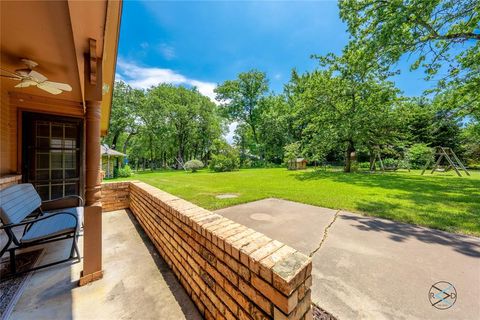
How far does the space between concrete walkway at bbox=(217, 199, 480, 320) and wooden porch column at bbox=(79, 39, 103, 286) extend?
248 cm

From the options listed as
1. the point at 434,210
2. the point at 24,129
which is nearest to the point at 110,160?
the point at 24,129

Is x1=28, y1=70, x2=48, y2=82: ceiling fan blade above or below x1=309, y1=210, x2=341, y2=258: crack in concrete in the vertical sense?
above

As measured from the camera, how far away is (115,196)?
15.6ft

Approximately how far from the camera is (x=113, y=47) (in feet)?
9.38

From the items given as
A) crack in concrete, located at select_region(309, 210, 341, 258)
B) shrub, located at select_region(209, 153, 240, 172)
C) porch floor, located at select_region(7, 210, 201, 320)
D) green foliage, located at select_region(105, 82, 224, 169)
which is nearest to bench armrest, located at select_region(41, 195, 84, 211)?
porch floor, located at select_region(7, 210, 201, 320)

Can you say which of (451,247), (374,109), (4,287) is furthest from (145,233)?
(374,109)

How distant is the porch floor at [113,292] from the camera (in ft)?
5.67

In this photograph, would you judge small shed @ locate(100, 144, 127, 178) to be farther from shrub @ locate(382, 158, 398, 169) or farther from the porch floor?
shrub @ locate(382, 158, 398, 169)

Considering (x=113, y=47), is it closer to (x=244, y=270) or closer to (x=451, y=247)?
(x=244, y=270)

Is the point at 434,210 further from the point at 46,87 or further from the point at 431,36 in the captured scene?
the point at 46,87

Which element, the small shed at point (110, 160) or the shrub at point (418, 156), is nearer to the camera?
the small shed at point (110, 160)

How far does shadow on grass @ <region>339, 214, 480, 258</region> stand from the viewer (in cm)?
279

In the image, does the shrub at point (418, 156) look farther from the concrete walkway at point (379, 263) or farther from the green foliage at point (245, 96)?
the concrete walkway at point (379, 263)

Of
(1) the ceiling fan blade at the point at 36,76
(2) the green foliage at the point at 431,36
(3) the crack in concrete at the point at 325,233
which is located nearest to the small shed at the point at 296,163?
(2) the green foliage at the point at 431,36
